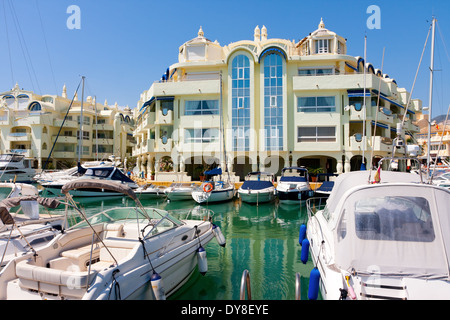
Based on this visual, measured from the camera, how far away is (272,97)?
102ft

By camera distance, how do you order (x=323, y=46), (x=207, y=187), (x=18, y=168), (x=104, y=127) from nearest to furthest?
(x=207, y=187) → (x=323, y=46) → (x=18, y=168) → (x=104, y=127)

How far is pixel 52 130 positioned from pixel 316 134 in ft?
142

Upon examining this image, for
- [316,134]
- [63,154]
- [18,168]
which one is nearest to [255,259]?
[316,134]

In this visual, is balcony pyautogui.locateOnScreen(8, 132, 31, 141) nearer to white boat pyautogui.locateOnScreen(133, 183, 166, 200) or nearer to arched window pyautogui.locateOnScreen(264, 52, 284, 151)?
white boat pyautogui.locateOnScreen(133, 183, 166, 200)

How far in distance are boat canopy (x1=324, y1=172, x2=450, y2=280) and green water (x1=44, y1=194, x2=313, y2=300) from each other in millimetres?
2716

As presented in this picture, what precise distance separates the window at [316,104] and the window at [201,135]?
9118 mm

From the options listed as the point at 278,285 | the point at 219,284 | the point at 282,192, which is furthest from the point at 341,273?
the point at 282,192

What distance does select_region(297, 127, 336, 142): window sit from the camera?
30359 millimetres

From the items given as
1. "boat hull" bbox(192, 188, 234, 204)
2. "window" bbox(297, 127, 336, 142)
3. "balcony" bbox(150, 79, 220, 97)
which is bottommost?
"boat hull" bbox(192, 188, 234, 204)

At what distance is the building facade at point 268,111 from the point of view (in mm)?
30000

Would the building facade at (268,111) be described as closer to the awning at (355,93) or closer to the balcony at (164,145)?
the awning at (355,93)

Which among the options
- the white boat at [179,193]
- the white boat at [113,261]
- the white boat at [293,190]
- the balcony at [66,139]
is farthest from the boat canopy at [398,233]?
the balcony at [66,139]

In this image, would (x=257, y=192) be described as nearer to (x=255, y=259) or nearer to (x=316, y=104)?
(x=255, y=259)

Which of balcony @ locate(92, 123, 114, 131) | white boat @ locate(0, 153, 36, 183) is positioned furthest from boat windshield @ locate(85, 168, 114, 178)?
balcony @ locate(92, 123, 114, 131)
